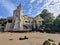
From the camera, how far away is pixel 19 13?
6700cm

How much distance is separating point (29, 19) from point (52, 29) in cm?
2024

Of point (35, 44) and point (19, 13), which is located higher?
point (19, 13)

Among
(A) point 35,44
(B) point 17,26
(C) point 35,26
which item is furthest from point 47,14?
(A) point 35,44

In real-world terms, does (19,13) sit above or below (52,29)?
above

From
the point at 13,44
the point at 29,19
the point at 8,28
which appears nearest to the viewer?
the point at 13,44

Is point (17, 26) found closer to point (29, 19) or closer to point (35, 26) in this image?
point (35, 26)

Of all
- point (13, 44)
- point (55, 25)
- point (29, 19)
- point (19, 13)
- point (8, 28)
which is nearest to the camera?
point (13, 44)

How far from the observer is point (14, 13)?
2611 inches

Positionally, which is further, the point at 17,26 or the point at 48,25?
the point at 17,26

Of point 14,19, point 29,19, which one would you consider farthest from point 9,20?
point 29,19

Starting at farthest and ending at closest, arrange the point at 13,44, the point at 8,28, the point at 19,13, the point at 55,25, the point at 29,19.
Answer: the point at 29,19, the point at 19,13, the point at 8,28, the point at 55,25, the point at 13,44

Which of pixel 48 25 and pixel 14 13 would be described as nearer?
pixel 48 25

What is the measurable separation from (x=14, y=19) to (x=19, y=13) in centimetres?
292

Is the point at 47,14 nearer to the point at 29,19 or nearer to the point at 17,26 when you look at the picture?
the point at 29,19
